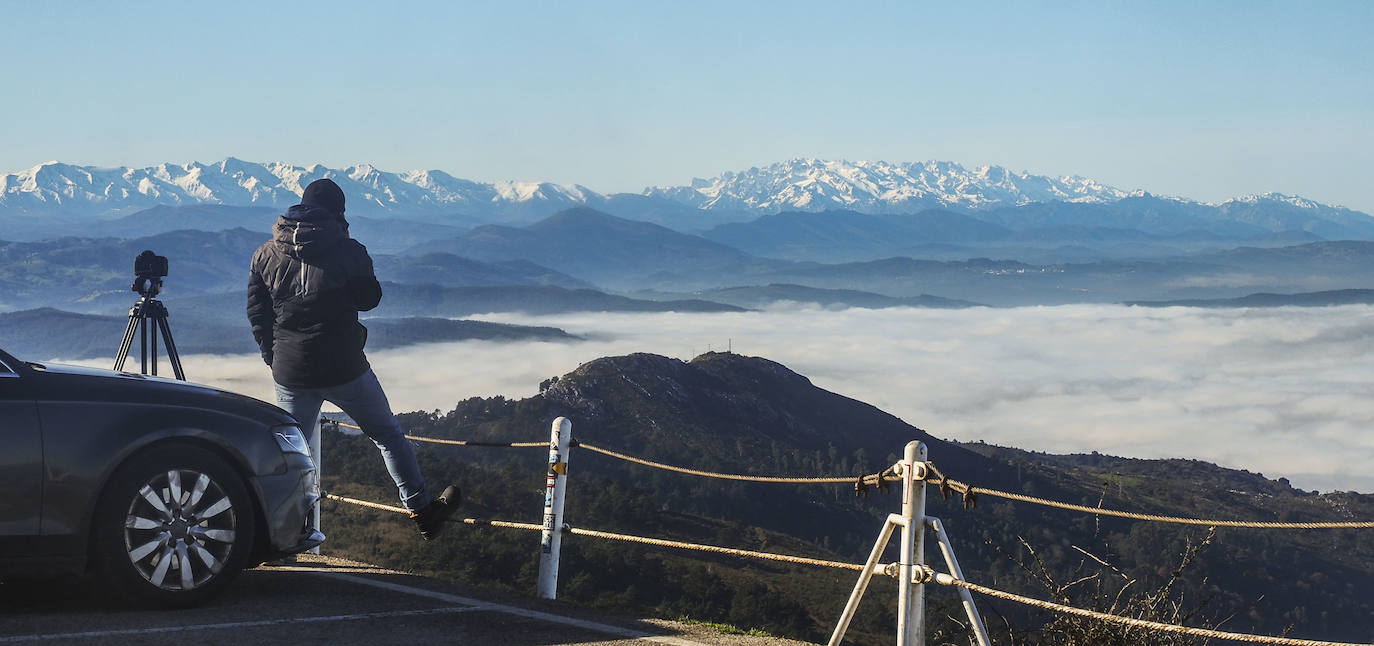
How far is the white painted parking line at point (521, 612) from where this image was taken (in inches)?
→ 257

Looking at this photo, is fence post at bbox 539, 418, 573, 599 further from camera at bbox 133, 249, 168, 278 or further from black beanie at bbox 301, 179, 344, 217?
camera at bbox 133, 249, 168, 278

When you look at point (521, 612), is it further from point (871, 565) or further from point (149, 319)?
point (149, 319)

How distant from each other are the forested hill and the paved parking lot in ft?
3.91

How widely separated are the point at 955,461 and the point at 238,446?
173m

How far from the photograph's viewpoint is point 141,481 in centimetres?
607

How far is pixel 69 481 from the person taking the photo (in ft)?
19.3

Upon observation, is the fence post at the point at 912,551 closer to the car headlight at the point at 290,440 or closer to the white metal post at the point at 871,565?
the white metal post at the point at 871,565

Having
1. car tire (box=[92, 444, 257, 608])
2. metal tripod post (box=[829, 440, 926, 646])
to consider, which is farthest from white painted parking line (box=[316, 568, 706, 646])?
car tire (box=[92, 444, 257, 608])

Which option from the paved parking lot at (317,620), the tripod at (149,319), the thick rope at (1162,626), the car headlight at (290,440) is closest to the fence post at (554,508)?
the paved parking lot at (317,620)

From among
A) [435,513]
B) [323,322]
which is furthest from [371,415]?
[435,513]

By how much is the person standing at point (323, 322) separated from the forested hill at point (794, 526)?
5.08ft

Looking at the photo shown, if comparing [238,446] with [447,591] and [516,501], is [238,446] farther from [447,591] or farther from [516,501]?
[516,501]

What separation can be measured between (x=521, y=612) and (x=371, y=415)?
5.20ft

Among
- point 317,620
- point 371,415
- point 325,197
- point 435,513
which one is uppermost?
point 325,197
